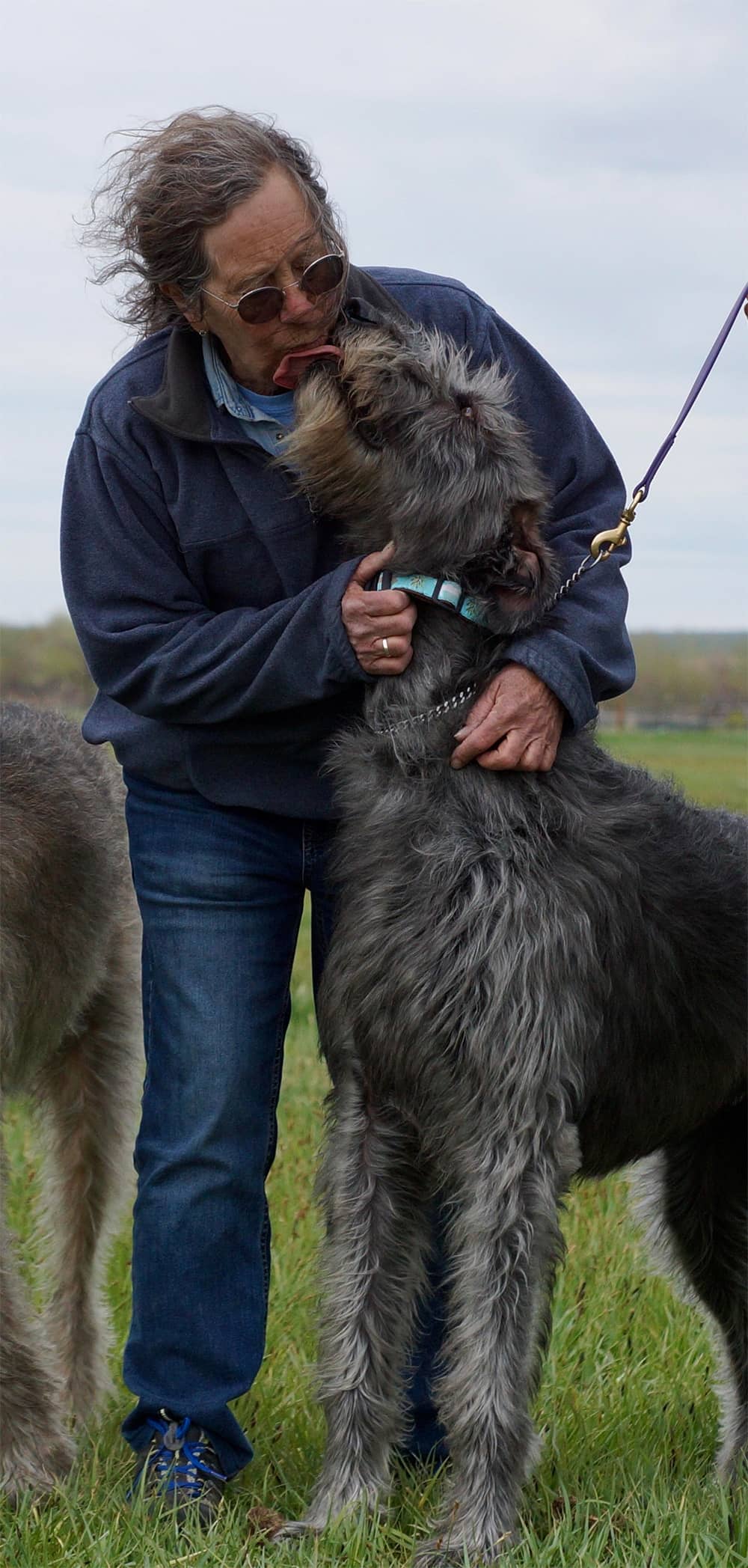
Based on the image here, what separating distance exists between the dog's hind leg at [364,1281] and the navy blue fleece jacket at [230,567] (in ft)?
2.63

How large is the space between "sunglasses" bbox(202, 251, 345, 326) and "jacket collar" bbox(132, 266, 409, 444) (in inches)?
2.9

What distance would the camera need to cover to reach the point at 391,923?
3391mm

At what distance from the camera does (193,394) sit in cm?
372

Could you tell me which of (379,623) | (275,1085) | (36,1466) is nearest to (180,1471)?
(36,1466)

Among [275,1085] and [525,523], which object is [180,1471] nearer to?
[275,1085]

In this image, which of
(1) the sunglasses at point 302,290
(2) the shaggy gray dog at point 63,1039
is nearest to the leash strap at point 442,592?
(1) the sunglasses at point 302,290

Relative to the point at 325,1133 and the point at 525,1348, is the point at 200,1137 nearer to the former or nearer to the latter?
the point at 325,1133

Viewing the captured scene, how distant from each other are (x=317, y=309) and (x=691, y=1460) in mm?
2938

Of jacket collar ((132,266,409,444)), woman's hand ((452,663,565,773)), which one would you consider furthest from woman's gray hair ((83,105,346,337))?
woman's hand ((452,663,565,773))

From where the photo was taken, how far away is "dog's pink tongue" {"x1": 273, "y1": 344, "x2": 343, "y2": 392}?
3.42m

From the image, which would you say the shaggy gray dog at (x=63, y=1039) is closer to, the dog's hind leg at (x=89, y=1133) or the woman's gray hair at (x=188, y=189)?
the dog's hind leg at (x=89, y=1133)

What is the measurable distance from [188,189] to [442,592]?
1104mm

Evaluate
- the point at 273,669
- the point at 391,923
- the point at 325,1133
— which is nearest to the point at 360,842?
the point at 391,923

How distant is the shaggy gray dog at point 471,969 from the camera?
3.30 meters
